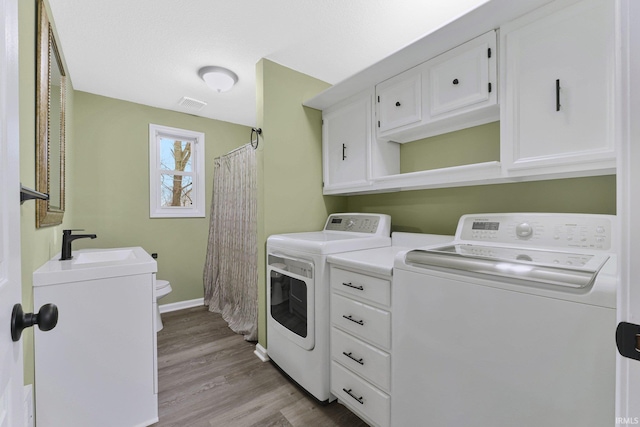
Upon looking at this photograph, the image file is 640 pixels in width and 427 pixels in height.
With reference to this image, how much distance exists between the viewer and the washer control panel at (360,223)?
2.09 meters

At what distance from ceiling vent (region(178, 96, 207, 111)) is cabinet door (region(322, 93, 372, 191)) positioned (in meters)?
1.52

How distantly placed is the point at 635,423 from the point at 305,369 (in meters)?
1.60

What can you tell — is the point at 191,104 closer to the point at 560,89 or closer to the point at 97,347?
the point at 97,347

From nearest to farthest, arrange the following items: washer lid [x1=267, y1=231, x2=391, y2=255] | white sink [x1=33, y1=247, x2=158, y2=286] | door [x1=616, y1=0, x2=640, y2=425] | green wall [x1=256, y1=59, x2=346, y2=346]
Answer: door [x1=616, y1=0, x2=640, y2=425]
white sink [x1=33, y1=247, x2=158, y2=286]
washer lid [x1=267, y1=231, x2=391, y2=255]
green wall [x1=256, y1=59, x2=346, y2=346]

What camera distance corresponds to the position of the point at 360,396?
1.45 m

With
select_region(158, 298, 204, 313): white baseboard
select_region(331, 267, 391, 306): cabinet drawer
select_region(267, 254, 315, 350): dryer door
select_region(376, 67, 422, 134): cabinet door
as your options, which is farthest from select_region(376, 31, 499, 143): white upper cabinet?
select_region(158, 298, 204, 313): white baseboard

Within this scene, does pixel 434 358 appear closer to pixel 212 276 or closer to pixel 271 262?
pixel 271 262

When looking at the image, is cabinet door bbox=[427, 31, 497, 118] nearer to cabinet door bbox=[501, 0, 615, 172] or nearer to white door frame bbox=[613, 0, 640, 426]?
cabinet door bbox=[501, 0, 615, 172]

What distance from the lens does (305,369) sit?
176 centimetres

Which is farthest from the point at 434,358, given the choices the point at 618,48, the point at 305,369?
the point at 618,48

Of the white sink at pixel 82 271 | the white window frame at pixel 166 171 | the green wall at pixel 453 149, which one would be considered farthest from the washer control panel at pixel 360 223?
the white window frame at pixel 166 171

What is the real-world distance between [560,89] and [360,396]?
1.77 meters

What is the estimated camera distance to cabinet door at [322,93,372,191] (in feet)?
6.96

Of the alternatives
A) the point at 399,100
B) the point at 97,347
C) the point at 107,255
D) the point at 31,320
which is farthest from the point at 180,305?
the point at 399,100
